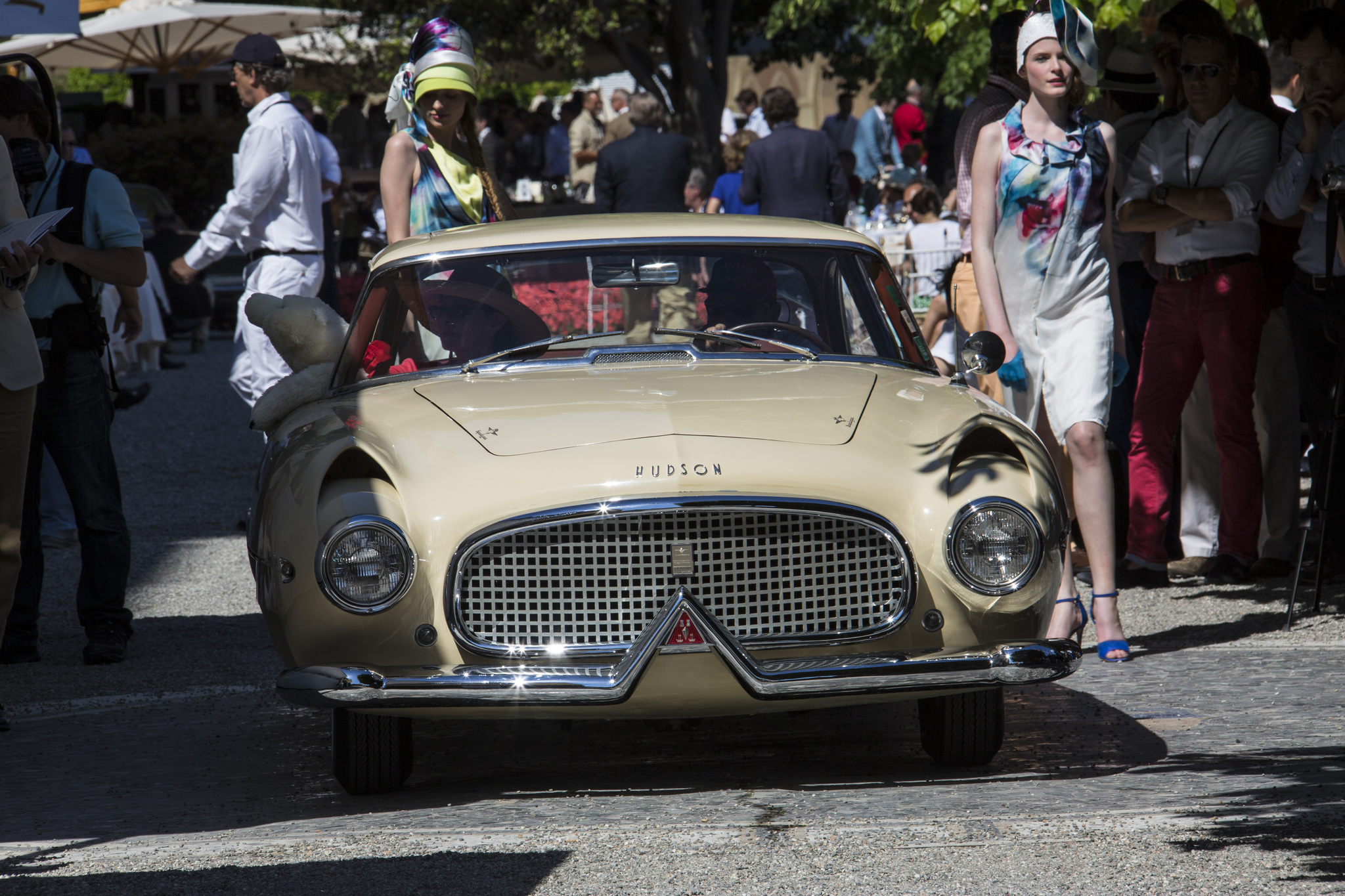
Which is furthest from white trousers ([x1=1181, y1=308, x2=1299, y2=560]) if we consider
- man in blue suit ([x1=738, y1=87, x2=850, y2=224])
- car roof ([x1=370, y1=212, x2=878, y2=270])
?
man in blue suit ([x1=738, y1=87, x2=850, y2=224])

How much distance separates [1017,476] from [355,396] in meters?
1.91

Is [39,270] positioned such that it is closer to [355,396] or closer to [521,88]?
[355,396]

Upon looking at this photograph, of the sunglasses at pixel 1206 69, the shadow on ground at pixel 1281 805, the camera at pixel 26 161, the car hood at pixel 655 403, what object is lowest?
the shadow on ground at pixel 1281 805

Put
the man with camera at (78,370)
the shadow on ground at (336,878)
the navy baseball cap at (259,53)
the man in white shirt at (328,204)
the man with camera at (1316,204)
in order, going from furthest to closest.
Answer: the man in white shirt at (328,204) < the navy baseball cap at (259,53) < the man with camera at (1316,204) < the man with camera at (78,370) < the shadow on ground at (336,878)

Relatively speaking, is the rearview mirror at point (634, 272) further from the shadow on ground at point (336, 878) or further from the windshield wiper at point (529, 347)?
the shadow on ground at point (336, 878)

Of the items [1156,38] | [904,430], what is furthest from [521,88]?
[904,430]

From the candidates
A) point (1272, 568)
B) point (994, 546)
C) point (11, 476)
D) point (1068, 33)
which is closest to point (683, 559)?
point (994, 546)

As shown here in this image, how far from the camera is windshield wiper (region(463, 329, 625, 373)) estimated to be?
5.11 metres

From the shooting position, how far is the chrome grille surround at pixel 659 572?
4.11 meters

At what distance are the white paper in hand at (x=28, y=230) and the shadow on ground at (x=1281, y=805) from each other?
357 centimetres

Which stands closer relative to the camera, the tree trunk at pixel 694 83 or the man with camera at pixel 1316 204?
the man with camera at pixel 1316 204

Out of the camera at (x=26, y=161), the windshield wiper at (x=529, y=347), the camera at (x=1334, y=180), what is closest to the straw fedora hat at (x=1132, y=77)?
the camera at (x=1334, y=180)

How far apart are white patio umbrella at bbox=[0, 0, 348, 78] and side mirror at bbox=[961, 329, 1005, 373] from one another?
64.1 feet

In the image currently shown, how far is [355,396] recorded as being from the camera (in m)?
4.98
